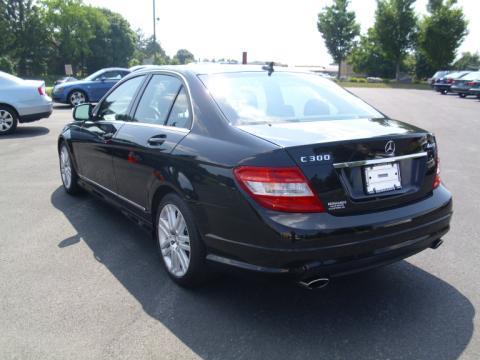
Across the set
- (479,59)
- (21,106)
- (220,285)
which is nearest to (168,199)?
(220,285)

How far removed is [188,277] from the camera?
3.38 metres

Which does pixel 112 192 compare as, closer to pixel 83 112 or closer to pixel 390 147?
pixel 83 112

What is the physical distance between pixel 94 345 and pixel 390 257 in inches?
74.5

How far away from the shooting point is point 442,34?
153 ft

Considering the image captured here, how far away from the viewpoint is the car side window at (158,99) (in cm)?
389

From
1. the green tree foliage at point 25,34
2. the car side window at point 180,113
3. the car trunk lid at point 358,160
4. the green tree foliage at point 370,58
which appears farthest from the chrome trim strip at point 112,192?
the green tree foliage at point 25,34

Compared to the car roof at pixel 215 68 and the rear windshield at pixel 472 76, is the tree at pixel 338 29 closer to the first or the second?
the rear windshield at pixel 472 76

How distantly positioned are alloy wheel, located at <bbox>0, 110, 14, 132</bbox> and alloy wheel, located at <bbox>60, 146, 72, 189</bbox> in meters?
6.19

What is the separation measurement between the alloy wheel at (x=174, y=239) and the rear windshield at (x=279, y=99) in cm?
85

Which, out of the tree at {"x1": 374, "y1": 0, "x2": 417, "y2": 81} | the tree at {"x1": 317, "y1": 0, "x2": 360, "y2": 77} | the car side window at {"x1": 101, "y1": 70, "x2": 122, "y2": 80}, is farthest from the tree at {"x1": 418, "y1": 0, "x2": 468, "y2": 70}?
the car side window at {"x1": 101, "y1": 70, "x2": 122, "y2": 80}

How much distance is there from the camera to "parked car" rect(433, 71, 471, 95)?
29.9m

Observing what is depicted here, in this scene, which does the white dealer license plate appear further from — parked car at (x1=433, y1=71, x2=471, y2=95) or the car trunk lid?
parked car at (x1=433, y1=71, x2=471, y2=95)

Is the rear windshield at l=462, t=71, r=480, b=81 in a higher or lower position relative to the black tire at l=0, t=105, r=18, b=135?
higher

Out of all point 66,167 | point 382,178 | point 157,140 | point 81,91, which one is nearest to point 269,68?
point 157,140
